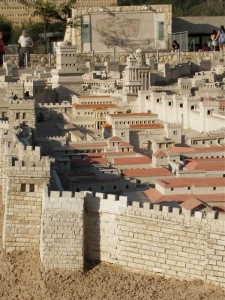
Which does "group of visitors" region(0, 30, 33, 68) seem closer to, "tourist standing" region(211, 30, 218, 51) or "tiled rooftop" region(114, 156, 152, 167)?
"tourist standing" region(211, 30, 218, 51)

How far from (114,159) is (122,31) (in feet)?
78.7

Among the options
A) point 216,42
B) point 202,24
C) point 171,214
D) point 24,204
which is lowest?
point 24,204

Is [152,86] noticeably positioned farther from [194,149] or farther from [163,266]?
[163,266]

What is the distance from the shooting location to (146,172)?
2595 centimetres

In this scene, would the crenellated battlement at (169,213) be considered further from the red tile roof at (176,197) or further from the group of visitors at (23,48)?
the group of visitors at (23,48)

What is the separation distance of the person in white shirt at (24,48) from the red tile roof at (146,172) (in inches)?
789

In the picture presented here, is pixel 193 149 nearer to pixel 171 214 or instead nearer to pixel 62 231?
pixel 62 231

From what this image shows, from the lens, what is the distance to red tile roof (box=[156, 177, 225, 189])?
23.5 m

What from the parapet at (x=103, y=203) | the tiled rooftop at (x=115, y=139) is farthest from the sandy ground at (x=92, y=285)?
the tiled rooftop at (x=115, y=139)

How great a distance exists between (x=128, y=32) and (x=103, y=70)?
14.5 ft

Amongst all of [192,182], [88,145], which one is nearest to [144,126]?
[88,145]

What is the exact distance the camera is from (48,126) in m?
36.8

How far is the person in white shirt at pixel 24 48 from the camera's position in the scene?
45375 mm

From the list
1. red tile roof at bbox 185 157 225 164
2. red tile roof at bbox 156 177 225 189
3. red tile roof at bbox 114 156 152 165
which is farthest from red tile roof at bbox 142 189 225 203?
red tile roof at bbox 185 157 225 164
